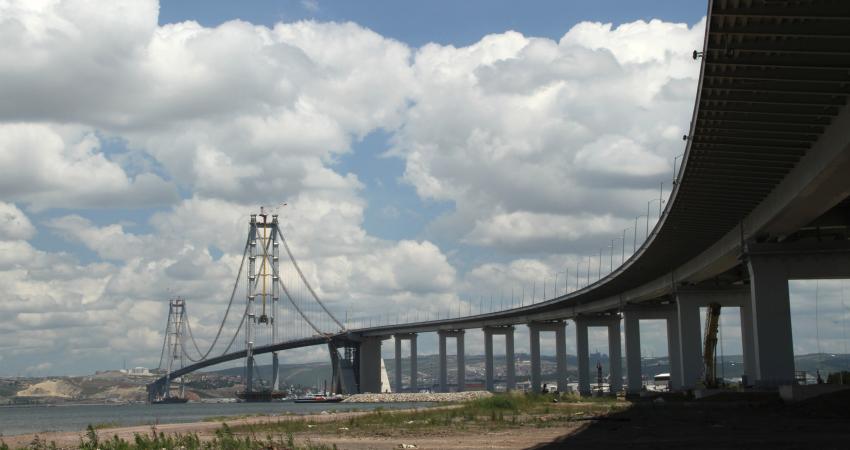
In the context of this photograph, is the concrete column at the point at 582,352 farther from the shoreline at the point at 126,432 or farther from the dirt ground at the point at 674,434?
the dirt ground at the point at 674,434

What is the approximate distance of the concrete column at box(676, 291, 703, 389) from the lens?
269 ft

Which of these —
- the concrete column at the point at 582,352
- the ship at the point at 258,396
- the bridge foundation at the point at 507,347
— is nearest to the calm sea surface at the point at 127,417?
the concrete column at the point at 582,352

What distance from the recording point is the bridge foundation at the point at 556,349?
439 ft

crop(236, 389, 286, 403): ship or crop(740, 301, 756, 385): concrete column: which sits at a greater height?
crop(740, 301, 756, 385): concrete column

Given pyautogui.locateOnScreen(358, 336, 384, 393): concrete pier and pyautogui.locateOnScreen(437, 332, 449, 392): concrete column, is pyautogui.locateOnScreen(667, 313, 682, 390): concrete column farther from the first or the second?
pyautogui.locateOnScreen(358, 336, 384, 393): concrete pier


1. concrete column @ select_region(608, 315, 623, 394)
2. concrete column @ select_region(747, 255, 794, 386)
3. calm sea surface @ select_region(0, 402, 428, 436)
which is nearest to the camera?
concrete column @ select_region(747, 255, 794, 386)

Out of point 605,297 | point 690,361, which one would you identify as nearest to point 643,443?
point 690,361

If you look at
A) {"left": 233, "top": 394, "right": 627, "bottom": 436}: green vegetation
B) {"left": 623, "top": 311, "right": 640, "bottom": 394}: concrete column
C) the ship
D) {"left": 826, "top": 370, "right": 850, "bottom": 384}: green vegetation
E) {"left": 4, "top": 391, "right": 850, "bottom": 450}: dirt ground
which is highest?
{"left": 623, "top": 311, "right": 640, "bottom": 394}: concrete column

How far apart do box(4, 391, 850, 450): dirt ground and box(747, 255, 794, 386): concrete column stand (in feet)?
21.0

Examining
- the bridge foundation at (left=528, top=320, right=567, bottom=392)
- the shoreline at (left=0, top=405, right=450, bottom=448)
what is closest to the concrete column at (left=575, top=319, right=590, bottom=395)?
the bridge foundation at (left=528, top=320, right=567, bottom=392)

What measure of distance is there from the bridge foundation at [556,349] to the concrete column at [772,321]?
77.8m

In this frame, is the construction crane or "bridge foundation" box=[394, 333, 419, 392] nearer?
the construction crane

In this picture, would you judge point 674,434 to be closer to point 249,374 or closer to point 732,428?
point 732,428

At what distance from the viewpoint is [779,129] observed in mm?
36812
